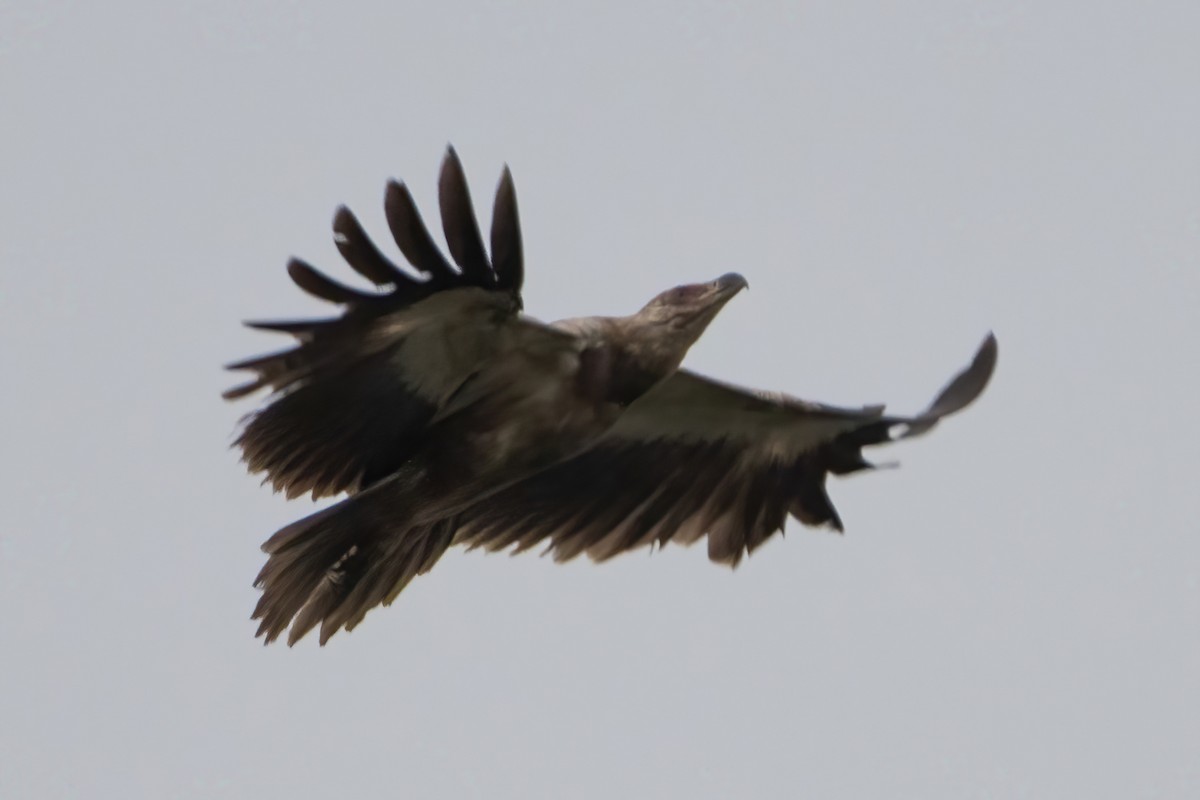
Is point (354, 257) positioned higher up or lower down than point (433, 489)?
higher up

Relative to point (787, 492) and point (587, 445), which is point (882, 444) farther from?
point (587, 445)

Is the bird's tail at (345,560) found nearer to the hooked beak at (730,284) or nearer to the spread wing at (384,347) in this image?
the spread wing at (384,347)

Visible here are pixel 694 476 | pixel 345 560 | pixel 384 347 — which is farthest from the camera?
pixel 694 476

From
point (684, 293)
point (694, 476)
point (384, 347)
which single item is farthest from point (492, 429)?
point (694, 476)

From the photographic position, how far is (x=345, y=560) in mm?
7430

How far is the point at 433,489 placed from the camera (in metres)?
7.24

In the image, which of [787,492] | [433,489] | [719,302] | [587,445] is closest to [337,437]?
[433,489]

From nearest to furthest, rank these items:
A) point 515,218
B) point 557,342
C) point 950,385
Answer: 1. point 515,218
2. point 557,342
3. point 950,385

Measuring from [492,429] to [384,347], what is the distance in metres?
0.61

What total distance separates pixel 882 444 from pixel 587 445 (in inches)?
59.3

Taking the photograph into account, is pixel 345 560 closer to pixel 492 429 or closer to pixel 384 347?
pixel 492 429

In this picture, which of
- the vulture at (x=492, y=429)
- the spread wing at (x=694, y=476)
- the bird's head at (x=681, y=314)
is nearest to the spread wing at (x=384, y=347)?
the vulture at (x=492, y=429)

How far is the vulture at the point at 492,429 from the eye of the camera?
652cm

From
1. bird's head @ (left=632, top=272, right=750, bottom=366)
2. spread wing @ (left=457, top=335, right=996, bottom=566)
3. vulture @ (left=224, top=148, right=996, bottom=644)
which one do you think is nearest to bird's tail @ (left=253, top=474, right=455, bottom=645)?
vulture @ (left=224, top=148, right=996, bottom=644)
